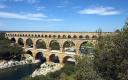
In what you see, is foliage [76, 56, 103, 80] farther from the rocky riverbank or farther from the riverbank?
the rocky riverbank

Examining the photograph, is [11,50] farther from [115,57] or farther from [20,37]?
[115,57]

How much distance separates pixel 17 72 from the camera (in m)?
55.6

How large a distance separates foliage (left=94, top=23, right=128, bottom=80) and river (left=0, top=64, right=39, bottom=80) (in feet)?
98.1

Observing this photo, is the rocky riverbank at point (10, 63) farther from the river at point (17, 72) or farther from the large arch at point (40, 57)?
the large arch at point (40, 57)

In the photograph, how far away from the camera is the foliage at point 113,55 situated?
22.3 meters

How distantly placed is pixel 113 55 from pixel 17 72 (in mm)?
36694

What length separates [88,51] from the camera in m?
24.3

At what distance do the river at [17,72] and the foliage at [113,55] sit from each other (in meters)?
29.9

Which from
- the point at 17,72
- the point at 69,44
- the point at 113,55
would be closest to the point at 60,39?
the point at 17,72

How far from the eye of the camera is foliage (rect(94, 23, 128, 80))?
22344 mm

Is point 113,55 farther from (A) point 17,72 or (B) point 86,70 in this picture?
(A) point 17,72

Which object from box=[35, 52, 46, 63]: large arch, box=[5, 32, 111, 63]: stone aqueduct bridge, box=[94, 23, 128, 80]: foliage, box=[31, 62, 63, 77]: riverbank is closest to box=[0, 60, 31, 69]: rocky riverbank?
box=[35, 52, 46, 63]: large arch

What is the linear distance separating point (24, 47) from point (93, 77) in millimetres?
55788

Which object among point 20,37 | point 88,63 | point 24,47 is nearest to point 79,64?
point 88,63
